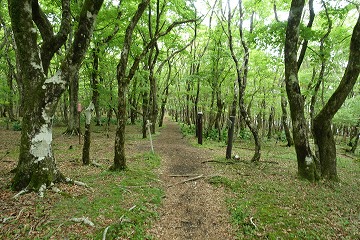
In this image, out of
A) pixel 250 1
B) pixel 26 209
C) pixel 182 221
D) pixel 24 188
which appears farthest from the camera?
pixel 250 1

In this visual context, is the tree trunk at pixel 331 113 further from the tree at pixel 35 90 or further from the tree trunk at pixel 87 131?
the tree trunk at pixel 87 131

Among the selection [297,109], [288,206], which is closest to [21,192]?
[288,206]

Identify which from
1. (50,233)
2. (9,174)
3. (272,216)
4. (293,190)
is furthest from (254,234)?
(9,174)

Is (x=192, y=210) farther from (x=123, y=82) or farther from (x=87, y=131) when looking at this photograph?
(x=87, y=131)

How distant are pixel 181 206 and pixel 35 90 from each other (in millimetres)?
4724

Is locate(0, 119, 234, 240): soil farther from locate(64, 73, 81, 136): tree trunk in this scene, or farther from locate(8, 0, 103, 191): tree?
locate(64, 73, 81, 136): tree trunk

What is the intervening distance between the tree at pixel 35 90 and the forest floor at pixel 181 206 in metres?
0.54

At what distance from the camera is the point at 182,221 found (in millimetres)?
5414

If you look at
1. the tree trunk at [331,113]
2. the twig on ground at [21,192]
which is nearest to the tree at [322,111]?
the tree trunk at [331,113]

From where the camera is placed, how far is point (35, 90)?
5.14m

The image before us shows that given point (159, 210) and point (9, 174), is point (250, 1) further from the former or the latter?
point (9, 174)

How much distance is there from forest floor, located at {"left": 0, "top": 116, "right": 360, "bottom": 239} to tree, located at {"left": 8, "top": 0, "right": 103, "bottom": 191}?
536 millimetres

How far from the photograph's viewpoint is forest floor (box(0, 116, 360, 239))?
4.33 meters

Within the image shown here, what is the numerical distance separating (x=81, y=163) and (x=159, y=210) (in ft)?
15.1
